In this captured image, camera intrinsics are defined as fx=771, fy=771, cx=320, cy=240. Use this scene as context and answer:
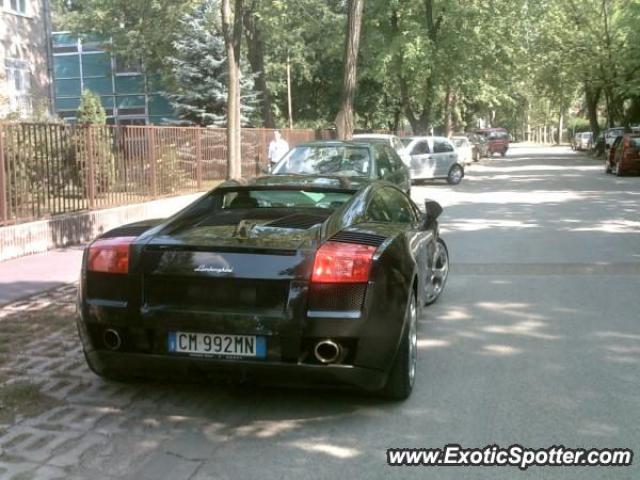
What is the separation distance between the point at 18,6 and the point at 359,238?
24364 mm

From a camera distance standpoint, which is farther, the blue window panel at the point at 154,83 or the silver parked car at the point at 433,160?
the blue window panel at the point at 154,83

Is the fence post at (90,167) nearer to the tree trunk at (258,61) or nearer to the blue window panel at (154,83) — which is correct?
the tree trunk at (258,61)

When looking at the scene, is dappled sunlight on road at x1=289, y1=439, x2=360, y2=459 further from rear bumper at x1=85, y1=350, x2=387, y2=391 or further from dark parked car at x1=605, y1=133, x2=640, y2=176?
dark parked car at x1=605, y1=133, x2=640, y2=176

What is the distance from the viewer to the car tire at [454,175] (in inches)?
1026

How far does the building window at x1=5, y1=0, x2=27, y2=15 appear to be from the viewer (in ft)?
81.8

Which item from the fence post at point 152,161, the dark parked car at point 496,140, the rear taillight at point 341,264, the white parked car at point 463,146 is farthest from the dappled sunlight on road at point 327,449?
the dark parked car at point 496,140

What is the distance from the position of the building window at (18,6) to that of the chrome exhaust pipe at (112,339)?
23.3 m

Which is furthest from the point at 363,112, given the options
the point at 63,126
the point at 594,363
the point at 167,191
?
the point at 594,363

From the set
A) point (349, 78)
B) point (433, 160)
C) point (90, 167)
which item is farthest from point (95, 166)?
point (433, 160)

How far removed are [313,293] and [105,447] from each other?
1.39m

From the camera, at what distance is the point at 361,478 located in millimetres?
3738

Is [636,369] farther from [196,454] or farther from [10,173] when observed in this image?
[10,173]

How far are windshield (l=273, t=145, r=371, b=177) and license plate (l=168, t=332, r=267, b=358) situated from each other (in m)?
7.35

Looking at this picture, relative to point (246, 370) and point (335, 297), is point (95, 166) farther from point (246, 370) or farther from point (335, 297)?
point (335, 297)
